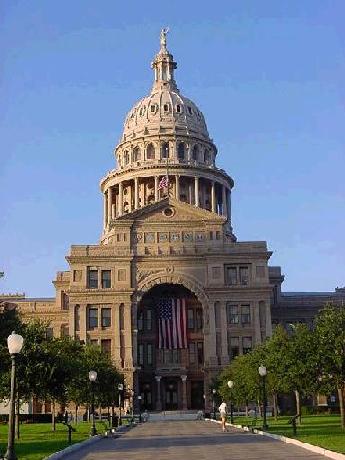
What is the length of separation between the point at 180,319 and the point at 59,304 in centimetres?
2110

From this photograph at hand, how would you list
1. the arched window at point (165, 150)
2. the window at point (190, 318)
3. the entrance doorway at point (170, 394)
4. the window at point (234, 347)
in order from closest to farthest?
1. the window at point (234, 347)
2. the entrance doorway at point (170, 394)
3. the window at point (190, 318)
4. the arched window at point (165, 150)

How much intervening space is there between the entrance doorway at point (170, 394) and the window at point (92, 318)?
40.7 ft

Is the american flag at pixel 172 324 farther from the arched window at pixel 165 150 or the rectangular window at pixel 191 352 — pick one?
the arched window at pixel 165 150

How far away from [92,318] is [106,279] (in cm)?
520

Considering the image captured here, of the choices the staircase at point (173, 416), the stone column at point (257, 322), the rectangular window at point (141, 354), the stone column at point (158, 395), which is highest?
the stone column at point (257, 322)

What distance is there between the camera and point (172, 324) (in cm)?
9619

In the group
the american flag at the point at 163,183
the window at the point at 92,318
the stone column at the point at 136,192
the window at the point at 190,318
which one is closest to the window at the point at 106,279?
the window at the point at 92,318

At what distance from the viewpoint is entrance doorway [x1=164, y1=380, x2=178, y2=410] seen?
97.8 meters

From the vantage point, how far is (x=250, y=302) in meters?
95.4

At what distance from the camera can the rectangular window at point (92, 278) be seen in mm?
96125

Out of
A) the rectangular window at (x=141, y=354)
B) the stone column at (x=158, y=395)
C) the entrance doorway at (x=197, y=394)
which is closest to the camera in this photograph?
the stone column at (x=158, y=395)

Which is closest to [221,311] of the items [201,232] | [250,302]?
[250,302]

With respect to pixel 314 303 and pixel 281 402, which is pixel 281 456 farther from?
pixel 314 303

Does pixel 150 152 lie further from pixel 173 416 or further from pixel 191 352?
pixel 173 416
